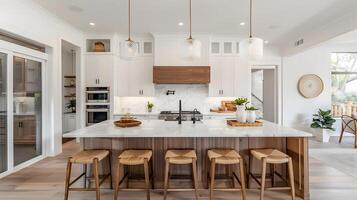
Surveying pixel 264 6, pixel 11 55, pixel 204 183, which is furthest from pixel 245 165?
pixel 11 55

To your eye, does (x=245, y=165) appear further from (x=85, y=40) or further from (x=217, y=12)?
(x=85, y=40)

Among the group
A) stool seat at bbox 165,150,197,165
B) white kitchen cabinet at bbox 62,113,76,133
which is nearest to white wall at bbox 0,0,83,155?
white kitchen cabinet at bbox 62,113,76,133

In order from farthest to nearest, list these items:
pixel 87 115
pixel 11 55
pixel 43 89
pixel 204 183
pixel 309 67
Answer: pixel 309 67 → pixel 87 115 → pixel 43 89 → pixel 11 55 → pixel 204 183

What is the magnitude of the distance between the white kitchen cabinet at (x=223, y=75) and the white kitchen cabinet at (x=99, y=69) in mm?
2567

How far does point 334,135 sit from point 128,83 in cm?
632

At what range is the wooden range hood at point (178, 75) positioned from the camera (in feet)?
17.1

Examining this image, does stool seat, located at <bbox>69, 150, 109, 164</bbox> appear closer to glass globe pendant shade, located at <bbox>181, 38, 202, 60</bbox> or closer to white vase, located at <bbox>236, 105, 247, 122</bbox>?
glass globe pendant shade, located at <bbox>181, 38, 202, 60</bbox>

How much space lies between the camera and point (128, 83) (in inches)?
218

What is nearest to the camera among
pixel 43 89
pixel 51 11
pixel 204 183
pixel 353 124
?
pixel 204 183

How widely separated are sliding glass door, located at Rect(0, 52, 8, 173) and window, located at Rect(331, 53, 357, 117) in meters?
8.23

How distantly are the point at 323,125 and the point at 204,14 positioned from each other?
4.58m

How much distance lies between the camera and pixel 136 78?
5.55 m

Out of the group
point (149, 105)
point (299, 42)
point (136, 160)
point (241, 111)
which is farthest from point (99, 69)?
point (299, 42)

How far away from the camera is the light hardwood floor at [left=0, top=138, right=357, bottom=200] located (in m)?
2.73
